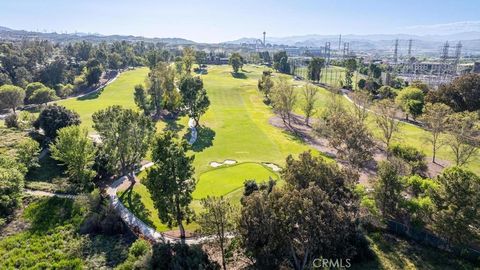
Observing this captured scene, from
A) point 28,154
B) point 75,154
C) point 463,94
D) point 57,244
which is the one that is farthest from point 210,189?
point 463,94

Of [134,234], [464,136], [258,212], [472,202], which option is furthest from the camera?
[464,136]

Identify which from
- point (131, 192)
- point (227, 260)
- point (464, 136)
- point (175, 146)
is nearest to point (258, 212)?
point (227, 260)

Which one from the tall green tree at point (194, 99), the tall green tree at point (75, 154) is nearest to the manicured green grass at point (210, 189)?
the tall green tree at point (75, 154)

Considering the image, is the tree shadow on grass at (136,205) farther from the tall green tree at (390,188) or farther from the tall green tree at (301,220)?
the tall green tree at (390,188)

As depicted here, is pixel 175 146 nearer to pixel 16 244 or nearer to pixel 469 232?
pixel 16 244

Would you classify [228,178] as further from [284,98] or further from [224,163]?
[284,98]
